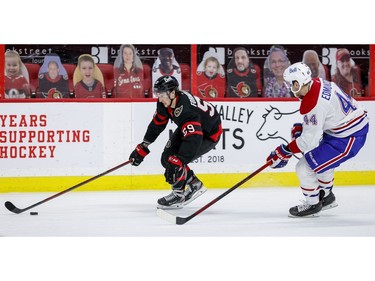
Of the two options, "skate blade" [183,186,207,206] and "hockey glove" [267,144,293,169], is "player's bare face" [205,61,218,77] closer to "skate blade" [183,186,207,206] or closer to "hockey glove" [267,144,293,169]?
"skate blade" [183,186,207,206]

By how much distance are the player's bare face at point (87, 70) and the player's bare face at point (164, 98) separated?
2.24m

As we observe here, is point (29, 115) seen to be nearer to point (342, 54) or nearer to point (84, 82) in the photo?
point (84, 82)

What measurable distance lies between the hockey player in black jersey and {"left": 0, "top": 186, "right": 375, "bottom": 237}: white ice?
18 centimetres

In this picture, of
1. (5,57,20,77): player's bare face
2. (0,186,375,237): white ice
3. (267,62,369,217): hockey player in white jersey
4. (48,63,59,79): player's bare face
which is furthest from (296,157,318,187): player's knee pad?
Result: (5,57,20,77): player's bare face

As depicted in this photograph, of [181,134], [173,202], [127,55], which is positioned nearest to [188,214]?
[173,202]

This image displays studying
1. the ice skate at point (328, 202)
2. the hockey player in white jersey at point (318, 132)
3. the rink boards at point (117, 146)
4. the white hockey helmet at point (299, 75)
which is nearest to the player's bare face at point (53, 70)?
the rink boards at point (117, 146)

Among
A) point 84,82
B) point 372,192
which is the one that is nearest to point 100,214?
point 84,82

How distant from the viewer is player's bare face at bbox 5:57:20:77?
296 inches

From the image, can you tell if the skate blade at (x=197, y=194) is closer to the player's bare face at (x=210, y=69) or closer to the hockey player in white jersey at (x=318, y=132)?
the hockey player in white jersey at (x=318, y=132)

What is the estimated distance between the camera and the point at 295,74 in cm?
512

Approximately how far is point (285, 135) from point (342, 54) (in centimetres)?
116

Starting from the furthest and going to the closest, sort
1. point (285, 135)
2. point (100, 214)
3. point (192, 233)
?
point (285, 135) → point (100, 214) → point (192, 233)

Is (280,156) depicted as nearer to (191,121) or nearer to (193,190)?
(191,121)

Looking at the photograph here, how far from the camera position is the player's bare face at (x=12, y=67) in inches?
296
